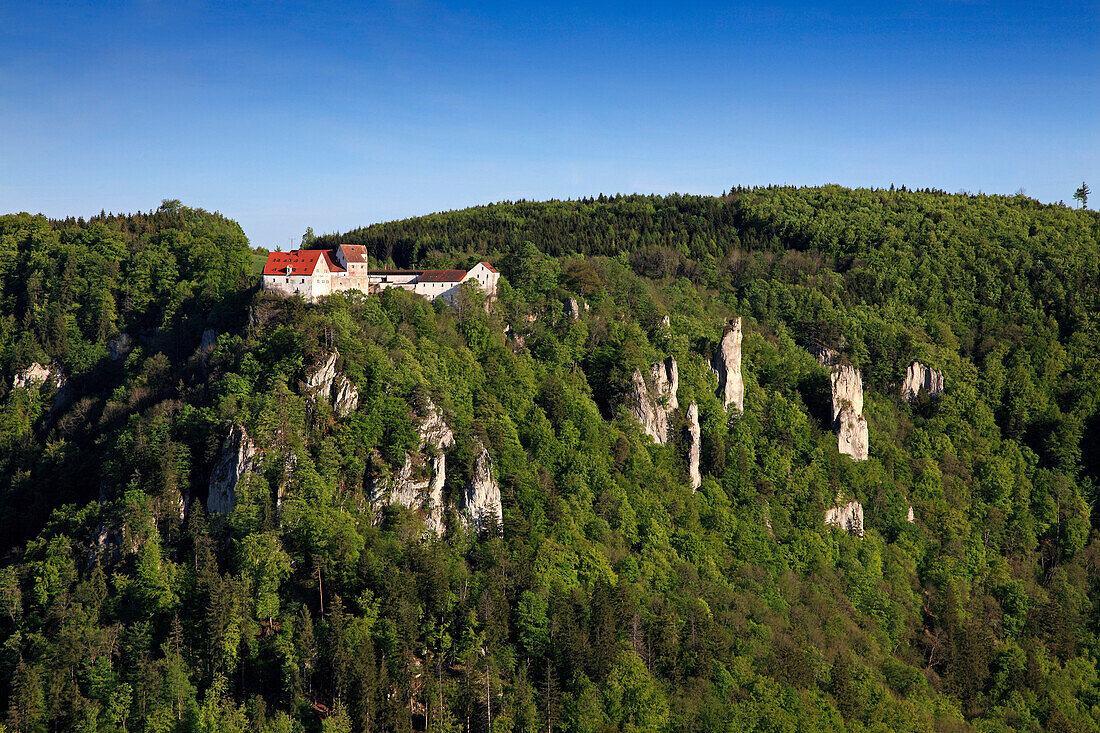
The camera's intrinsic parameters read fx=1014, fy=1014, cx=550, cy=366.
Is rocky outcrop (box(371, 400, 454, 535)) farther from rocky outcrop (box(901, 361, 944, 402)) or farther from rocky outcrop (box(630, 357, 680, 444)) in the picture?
rocky outcrop (box(901, 361, 944, 402))

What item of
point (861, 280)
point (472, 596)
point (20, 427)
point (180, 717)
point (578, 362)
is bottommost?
point (180, 717)

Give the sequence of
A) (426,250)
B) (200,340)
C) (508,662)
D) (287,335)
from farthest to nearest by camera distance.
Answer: (426,250), (200,340), (287,335), (508,662)

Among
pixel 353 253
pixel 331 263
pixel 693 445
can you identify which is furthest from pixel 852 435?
pixel 331 263

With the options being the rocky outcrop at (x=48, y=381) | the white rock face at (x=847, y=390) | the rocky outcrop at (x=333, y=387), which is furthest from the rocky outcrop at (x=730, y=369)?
the rocky outcrop at (x=48, y=381)

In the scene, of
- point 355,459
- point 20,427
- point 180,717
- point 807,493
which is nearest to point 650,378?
point 807,493

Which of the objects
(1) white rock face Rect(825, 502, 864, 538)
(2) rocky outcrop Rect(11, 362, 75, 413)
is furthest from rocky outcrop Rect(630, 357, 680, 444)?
(2) rocky outcrop Rect(11, 362, 75, 413)

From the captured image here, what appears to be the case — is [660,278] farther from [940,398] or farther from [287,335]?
[287,335]
